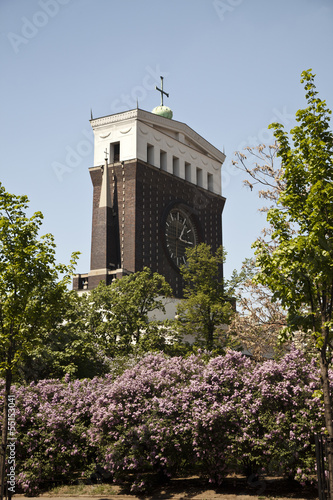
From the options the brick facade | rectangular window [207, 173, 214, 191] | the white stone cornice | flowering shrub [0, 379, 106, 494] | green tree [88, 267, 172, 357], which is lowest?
flowering shrub [0, 379, 106, 494]

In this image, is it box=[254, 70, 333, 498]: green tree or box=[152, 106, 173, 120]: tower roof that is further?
box=[152, 106, 173, 120]: tower roof

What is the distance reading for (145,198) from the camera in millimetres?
60031

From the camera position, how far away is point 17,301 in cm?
1767

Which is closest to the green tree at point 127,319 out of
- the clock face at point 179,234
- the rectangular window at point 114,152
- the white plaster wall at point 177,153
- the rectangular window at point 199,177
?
the clock face at point 179,234

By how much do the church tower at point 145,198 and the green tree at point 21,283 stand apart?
116ft

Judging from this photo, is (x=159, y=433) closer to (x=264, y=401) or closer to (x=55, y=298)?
(x=264, y=401)

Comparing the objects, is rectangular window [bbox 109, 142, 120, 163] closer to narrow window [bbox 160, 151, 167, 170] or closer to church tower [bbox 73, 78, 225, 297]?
church tower [bbox 73, 78, 225, 297]

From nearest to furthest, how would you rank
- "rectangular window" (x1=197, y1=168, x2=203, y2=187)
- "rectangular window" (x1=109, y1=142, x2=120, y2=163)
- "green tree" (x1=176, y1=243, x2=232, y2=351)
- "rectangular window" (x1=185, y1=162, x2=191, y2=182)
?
"green tree" (x1=176, y1=243, x2=232, y2=351)
"rectangular window" (x1=109, y1=142, x2=120, y2=163)
"rectangular window" (x1=185, y1=162, x2=191, y2=182)
"rectangular window" (x1=197, y1=168, x2=203, y2=187)

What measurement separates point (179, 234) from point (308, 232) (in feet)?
165

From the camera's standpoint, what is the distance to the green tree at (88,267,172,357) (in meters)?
34.2

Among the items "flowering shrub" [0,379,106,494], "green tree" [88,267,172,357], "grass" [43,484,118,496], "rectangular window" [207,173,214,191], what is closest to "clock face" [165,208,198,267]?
"rectangular window" [207,173,214,191]

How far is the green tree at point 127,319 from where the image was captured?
3425cm

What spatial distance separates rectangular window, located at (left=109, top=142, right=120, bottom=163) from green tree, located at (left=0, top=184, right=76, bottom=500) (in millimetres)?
44431

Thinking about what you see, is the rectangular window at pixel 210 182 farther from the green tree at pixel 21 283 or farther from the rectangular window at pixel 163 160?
the green tree at pixel 21 283
